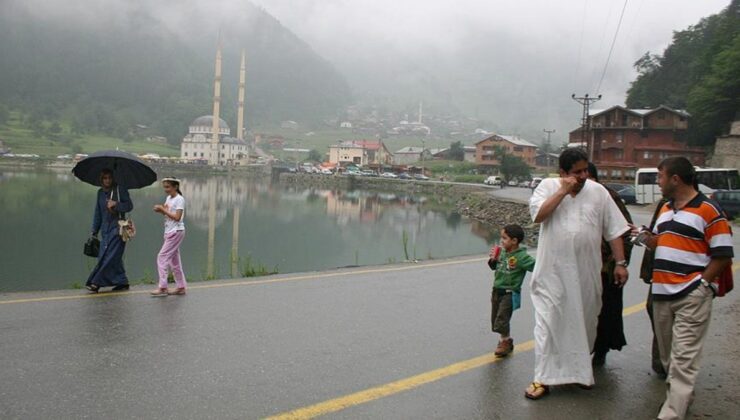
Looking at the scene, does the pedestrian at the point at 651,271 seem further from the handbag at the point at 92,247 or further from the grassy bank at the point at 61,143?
the grassy bank at the point at 61,143

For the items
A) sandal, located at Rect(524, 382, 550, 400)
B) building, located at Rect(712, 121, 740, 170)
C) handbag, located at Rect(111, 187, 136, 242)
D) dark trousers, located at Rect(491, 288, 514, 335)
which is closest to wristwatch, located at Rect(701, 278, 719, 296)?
sandal, located at Rect(524, 382, 550, 400)

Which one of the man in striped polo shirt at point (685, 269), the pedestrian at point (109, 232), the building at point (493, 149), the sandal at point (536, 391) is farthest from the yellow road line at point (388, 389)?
the building at point (493, 149)

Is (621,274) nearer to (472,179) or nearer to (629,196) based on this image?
(629,196)

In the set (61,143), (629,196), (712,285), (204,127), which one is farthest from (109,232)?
(204,127)

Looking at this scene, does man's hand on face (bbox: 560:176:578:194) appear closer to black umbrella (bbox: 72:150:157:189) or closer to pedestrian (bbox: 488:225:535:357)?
pedestrian (bbox: 488:225:535:357)

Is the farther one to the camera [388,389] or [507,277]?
[507,277]

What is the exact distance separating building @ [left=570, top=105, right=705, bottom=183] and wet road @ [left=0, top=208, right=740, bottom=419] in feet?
163

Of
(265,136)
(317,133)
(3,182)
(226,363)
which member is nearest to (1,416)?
(226,363)

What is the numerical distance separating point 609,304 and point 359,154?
116787 mm

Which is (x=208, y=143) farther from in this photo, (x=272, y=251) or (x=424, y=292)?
(x=424, y=292)

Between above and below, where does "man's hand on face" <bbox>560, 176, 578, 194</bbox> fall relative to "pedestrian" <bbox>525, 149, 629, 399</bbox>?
above

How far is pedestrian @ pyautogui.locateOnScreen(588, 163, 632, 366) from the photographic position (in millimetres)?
4234

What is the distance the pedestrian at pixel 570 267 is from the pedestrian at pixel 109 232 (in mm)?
4851

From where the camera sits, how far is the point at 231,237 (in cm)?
2702
